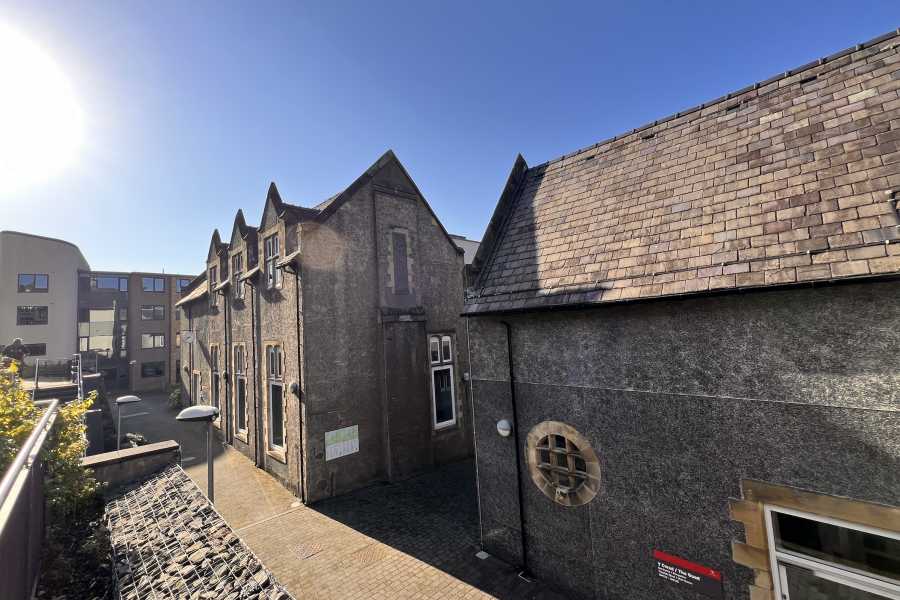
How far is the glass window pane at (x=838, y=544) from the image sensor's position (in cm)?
435

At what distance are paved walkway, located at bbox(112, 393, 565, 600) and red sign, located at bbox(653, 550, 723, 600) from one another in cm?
225

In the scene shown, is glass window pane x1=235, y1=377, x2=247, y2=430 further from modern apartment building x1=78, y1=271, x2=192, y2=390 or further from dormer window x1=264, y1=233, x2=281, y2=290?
modern apartment building x1=78, y1=271, x2=192, y2=390

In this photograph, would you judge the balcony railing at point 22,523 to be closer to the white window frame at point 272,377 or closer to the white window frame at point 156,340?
the white window frame at point 272,377

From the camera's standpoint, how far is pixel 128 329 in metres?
40.9

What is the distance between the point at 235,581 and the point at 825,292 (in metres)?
8.30

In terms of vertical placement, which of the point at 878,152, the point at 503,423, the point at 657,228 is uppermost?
the point at 878,152

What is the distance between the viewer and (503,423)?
7797mm

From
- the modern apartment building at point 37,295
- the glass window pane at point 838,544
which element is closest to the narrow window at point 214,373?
the glass window pane at point 838,544

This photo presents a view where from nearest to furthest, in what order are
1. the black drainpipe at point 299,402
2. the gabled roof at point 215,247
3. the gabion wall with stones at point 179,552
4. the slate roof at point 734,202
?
the gabion wall with stones at point 179,552, the slate roof at point 734,202, the black drainpipe at point 299,402, the gabled roof at point 215,247

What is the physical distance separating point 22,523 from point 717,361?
30.2ft

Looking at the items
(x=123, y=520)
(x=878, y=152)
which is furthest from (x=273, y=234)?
(x=878, y=152)

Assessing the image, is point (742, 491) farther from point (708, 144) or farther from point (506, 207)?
point (506, 207)

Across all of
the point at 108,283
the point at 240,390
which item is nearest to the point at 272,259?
the point at 240,390

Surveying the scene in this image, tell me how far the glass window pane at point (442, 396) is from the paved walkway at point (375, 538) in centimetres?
191
